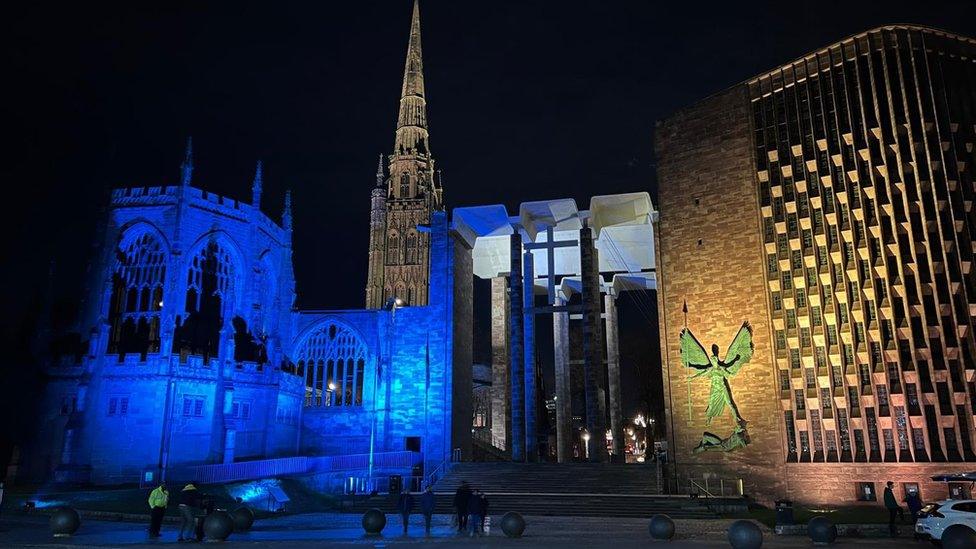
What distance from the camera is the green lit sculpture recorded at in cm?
2783

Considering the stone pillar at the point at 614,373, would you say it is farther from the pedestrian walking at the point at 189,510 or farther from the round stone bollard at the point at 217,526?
the pedestrian walking at the point at 189,510

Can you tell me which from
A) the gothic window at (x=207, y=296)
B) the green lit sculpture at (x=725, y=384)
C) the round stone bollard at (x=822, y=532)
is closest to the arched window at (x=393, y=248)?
the gothic window at (x=207, y=296)

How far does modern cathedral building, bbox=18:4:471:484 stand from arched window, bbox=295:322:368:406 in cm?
9

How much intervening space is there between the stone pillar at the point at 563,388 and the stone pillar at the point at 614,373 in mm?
3289

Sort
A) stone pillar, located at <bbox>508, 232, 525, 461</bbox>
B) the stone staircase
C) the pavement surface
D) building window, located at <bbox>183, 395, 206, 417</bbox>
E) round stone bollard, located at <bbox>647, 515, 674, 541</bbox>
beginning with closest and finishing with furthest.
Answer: the pavement surface < round stone bollard, located at <bbox>647, 515, 674, 541</bbox> < the stone staircase < building window, located at <bbox>183, 395, 206, 417</bbox> < stone pillar, located at <bbox>508, 232, 525, 461</bbox>

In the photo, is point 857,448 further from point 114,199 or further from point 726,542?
point 114,199

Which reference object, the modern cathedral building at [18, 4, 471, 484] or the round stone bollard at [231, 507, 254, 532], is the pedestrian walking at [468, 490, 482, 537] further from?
the modern cathedral building at [18, 4, 471, 484]

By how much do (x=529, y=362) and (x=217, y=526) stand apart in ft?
79.3

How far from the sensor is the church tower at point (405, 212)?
7519 cm

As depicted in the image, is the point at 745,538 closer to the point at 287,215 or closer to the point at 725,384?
the point at 725,384

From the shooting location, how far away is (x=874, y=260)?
26.3 meters

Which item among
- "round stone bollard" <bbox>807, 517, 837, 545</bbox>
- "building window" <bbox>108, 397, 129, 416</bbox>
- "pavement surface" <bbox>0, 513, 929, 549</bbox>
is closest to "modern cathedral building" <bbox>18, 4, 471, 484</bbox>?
"building window" <bbox>108, 397, 129, 416</bbox>

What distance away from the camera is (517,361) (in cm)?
3778

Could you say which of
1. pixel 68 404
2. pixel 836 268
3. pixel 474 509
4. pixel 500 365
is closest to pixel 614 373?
pixel 500 365
